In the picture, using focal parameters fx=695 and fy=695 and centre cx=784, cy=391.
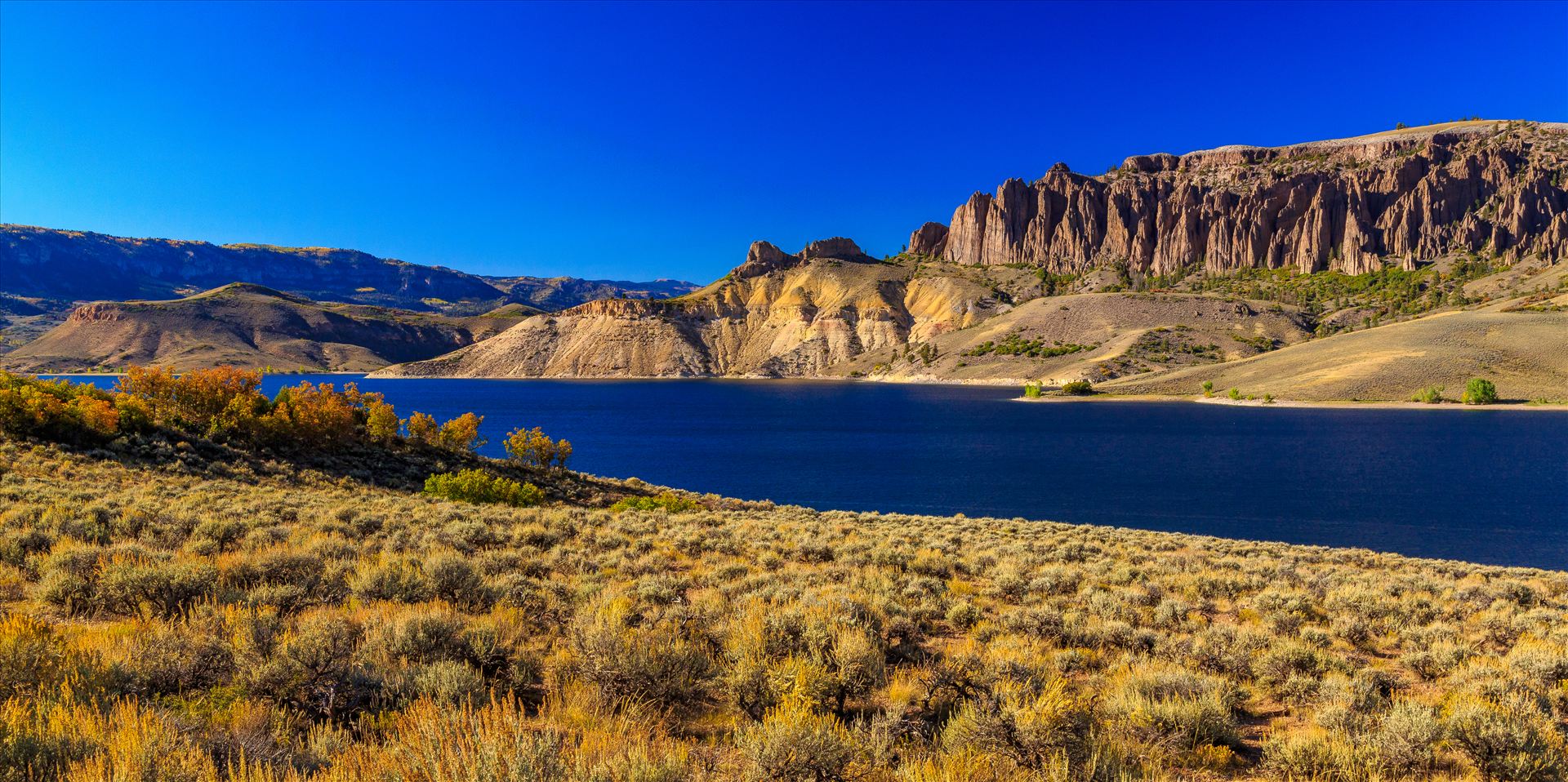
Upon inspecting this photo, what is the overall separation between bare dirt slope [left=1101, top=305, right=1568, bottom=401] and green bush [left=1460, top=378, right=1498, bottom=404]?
275cm

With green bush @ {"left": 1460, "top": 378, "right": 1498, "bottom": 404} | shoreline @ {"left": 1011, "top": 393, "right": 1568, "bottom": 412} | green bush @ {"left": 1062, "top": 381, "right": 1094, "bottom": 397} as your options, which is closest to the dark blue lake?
shoreline @ {"left": 1011, "top": 393, "right": 1568, "bottom": 412}

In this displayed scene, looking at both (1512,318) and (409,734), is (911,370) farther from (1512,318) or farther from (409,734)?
(409,734)

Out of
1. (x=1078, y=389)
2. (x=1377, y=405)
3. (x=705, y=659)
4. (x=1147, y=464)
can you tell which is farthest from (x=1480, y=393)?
(x=705, y=659)

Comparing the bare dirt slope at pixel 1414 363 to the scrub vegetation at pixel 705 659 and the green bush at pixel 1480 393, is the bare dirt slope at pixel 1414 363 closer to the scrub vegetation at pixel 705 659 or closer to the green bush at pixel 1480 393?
the green bush at pixel 1480 393

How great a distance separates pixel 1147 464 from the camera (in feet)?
182

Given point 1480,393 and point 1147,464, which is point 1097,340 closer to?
point 1480,393

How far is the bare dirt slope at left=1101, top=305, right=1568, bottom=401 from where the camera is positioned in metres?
97.2

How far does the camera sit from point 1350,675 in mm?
7945

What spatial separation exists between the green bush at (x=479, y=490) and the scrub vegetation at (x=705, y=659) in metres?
10.2

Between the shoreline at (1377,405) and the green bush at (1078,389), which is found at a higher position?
the green bush at (1078,389)

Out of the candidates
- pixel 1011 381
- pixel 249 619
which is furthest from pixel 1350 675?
pixel 1011 381

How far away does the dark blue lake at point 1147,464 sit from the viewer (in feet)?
119

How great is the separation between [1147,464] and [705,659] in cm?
5714

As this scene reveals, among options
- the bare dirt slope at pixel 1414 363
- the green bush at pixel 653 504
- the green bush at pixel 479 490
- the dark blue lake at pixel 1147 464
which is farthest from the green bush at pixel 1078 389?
the green bush at pixel 479 490
